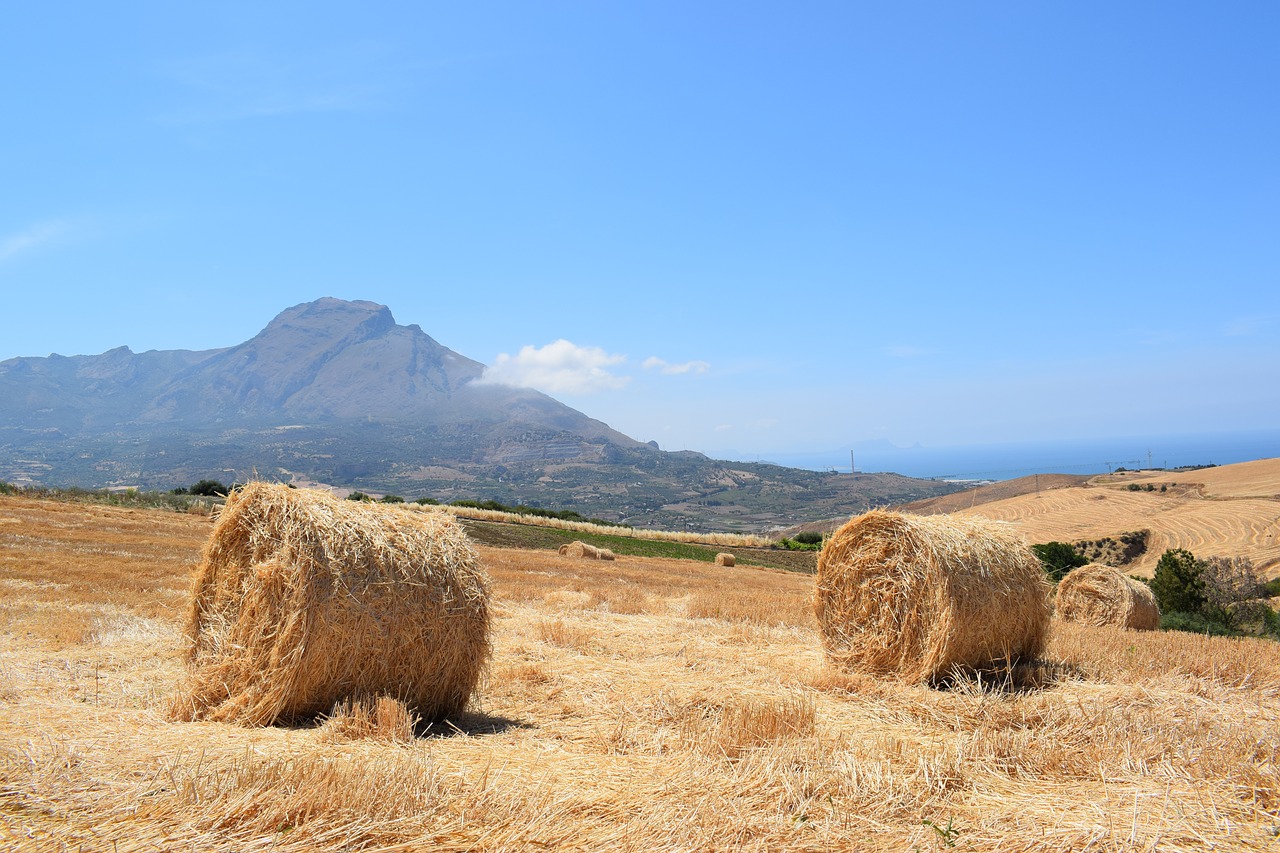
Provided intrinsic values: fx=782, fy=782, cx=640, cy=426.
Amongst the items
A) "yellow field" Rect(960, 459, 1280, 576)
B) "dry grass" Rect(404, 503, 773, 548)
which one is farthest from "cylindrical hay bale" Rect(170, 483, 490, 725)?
"dry grass" Rect(404, 503, 773, 548)

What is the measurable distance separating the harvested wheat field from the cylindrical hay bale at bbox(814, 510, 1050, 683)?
1.91ft

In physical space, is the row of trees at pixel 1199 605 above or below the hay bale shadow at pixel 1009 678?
below

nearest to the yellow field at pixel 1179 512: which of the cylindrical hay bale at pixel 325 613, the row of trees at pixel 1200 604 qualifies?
the row of trees at pixel 1200 604

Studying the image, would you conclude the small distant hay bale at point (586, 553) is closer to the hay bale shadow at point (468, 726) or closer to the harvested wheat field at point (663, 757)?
the harvested wheat field at point (663, 757)

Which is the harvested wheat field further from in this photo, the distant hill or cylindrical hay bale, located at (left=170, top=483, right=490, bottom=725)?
the distant hill

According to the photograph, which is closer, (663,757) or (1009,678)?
(663,757)

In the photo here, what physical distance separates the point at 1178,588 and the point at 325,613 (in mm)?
22028

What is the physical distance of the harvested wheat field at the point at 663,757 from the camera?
162 inches

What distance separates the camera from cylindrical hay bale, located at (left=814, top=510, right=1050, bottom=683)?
9141 millimetres

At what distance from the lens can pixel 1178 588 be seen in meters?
20.7

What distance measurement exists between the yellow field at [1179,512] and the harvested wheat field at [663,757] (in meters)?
32.5

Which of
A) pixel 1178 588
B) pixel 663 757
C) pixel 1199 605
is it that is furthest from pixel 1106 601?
pixel 663 757

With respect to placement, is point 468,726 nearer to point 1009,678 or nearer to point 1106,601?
point 1009,678

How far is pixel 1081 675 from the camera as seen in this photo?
9.51 metres
